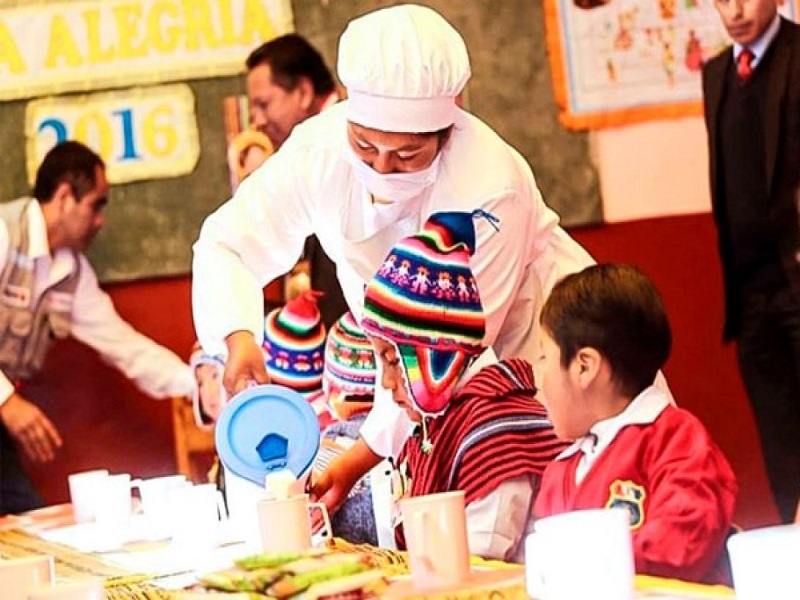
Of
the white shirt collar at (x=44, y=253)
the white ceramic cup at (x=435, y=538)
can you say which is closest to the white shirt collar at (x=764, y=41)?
the white shirt collar at (x=44, y=253)

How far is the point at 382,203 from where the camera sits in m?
2.62

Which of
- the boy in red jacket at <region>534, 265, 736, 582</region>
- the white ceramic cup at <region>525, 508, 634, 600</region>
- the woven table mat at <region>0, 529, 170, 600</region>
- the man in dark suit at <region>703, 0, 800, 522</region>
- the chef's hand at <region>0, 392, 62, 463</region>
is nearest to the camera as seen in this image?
the white ceramic cup at <region>525, 508, 634, 600</region>

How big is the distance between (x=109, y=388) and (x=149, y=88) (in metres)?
0.86

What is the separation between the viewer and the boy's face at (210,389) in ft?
13.1

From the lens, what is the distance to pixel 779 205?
3.97 metres

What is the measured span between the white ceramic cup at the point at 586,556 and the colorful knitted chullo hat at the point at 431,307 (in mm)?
679

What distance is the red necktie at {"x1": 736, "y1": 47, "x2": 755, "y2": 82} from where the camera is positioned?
401 cm

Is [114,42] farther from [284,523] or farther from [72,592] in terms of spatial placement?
[72,592]

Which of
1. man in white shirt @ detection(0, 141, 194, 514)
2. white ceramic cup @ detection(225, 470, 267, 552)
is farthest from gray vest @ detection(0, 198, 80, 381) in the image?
white ceramic cup @ detection(225, 470, 267, 552)

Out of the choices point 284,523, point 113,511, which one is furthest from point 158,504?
point 284,523

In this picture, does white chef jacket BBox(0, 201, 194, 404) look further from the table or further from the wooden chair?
the table

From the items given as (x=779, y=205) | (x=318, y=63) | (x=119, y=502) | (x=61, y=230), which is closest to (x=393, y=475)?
(x=119, y=502)

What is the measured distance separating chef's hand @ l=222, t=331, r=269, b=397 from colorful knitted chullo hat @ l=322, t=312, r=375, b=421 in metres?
0.28

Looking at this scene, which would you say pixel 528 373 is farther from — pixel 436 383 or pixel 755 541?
pixel 755 541
